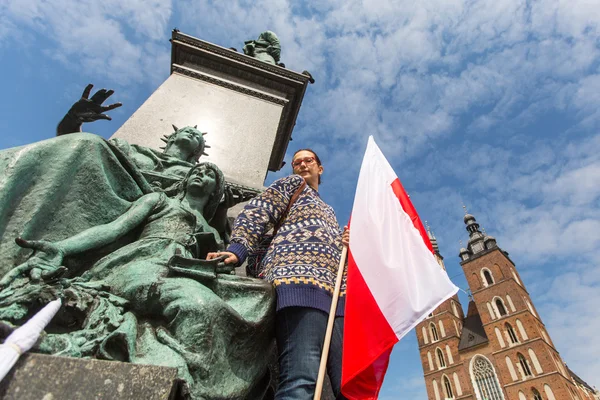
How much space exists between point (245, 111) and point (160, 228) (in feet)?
7.09

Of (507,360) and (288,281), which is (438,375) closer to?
(507,360)

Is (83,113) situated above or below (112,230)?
above

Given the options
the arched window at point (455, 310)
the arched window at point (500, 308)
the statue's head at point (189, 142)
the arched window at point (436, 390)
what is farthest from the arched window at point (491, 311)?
the statue's head at point (189, 142)

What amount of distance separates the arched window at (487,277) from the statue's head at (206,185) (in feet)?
149

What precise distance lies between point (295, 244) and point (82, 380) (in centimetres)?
91

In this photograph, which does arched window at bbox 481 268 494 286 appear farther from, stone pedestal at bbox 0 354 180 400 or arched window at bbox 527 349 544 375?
stone pedestal at bbox 0 354 180 400

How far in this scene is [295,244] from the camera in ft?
5.15

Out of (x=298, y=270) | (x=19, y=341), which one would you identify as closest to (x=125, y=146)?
(x=298, y=270)

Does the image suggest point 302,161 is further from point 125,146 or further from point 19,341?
point 19,341

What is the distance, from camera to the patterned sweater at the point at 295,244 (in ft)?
4.65

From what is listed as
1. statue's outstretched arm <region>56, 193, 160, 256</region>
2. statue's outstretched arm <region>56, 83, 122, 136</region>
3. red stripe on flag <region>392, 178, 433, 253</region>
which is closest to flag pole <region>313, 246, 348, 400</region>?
red stripe on flag <region>392, 178, 433, 253</region>

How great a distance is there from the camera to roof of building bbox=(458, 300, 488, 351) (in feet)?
129

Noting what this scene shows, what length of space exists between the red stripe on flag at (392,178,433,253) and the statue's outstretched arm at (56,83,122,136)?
177cm

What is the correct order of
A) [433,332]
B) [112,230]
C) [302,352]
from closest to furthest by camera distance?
[302,352]
[112,230]
[433,332]
